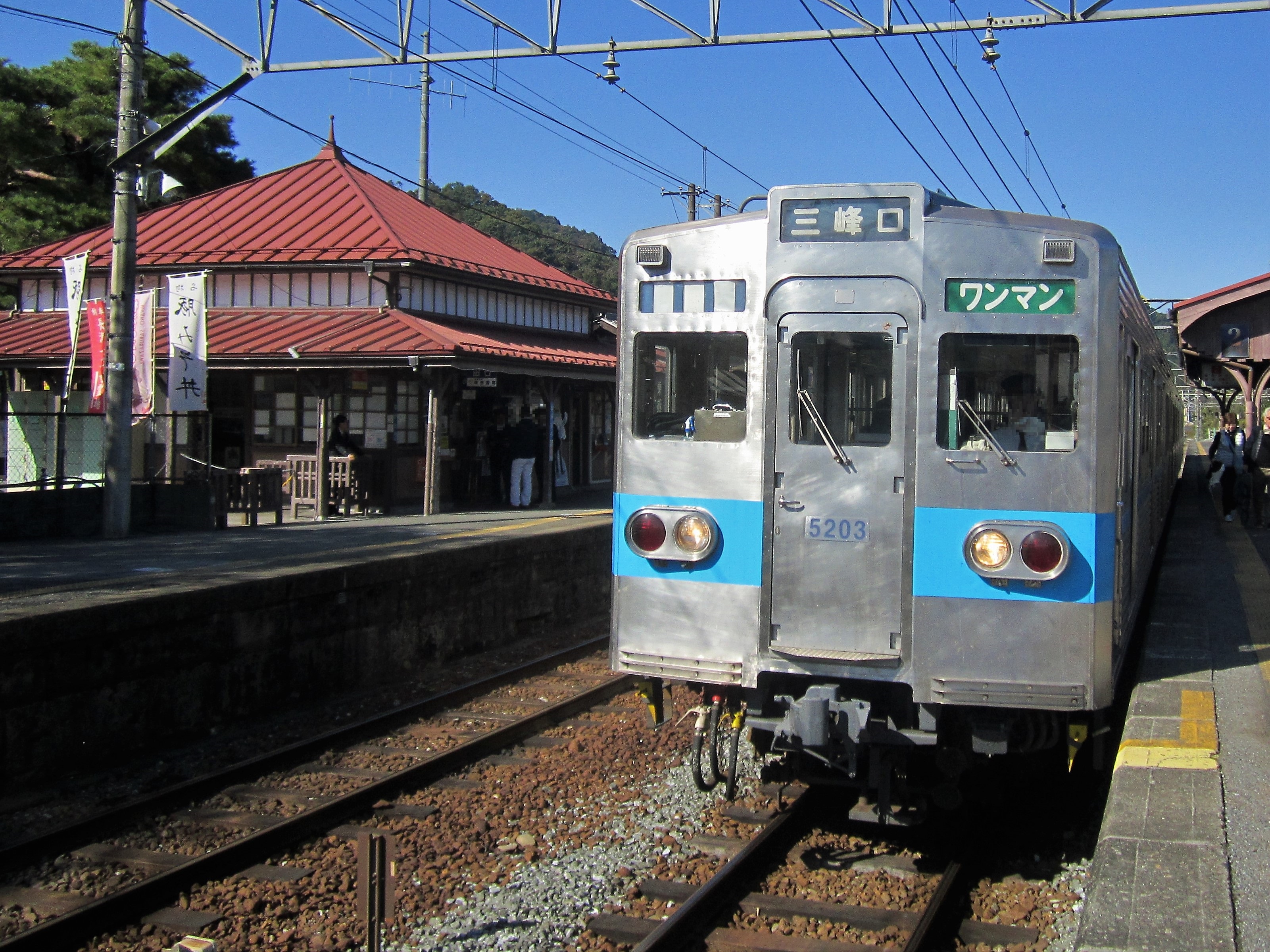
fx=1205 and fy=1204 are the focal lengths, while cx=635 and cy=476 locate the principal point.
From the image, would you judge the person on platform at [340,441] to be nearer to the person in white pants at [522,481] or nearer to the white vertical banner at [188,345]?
the person in white pants at [522,481]

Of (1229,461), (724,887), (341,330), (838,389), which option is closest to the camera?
(724,887)

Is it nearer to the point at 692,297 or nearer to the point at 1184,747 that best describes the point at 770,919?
the point at 1184,747

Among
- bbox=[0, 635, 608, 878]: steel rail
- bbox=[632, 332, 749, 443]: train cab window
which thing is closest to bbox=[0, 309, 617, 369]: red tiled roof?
bbox=[0, 635, 608, 878]: steel rail

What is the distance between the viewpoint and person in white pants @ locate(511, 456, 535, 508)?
18.7 m

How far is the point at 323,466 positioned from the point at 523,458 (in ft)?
10.3

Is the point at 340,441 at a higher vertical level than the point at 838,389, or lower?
lower

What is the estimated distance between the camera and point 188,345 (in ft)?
45.9

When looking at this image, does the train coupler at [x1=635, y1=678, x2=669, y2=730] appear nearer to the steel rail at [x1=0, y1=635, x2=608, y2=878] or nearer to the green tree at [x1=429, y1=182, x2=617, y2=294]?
the steel rail at [x1=0, y1=635, x2=608, y2=878]

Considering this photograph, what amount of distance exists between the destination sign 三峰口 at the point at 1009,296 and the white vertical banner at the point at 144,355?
1095 cm

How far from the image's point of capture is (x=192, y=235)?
21.3 m

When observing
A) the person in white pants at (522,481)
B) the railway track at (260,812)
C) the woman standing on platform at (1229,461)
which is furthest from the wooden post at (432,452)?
the woman standing on platform at (1229,461)

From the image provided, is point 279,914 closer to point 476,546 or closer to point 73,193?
point 476,546

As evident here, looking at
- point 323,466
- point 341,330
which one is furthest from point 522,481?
point 341,330

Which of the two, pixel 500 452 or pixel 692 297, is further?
pixel 500 452
